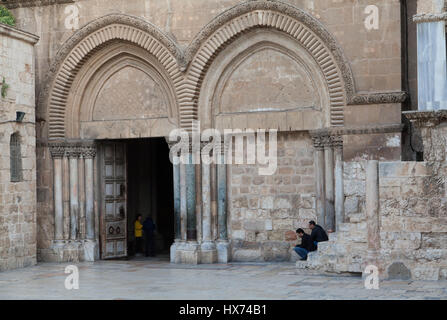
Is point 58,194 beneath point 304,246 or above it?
above

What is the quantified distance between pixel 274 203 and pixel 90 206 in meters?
4.40

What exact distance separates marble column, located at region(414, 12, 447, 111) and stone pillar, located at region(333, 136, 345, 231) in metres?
2.56

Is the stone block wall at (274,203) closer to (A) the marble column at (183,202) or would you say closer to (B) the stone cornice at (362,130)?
(B) the stone cornice at (362,130)

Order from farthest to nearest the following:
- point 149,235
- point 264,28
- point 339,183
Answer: point 149,235, point 264,28, point 339,183

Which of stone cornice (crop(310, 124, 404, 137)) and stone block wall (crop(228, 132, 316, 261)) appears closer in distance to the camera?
stone cornice (crop(310, 124, 404, 137))

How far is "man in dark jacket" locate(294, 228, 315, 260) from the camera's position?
49.9ft

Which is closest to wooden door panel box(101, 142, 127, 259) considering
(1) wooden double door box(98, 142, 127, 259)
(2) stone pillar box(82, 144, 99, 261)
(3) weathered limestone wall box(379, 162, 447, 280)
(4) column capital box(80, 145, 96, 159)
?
(1) wooden double door box(98, 142, 127, 259)

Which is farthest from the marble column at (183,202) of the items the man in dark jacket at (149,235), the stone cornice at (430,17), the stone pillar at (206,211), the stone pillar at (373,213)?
the stone cornice at (430,17)

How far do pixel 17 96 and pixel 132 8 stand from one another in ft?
10.5

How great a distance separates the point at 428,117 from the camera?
12883 millimetres

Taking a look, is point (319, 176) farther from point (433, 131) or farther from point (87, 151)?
point (87, 151)

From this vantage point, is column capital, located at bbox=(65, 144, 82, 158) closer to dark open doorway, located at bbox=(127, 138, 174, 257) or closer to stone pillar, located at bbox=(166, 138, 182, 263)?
stone pillar, located at bbox=(166, 138, 182, 263)

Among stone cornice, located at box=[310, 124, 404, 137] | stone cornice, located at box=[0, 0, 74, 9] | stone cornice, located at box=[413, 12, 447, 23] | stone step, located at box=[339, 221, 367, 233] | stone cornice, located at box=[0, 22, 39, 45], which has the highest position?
stone cornice, located at box=[0, 0, 74, 9]

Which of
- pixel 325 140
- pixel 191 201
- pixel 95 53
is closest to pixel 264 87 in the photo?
pixel 325 140
